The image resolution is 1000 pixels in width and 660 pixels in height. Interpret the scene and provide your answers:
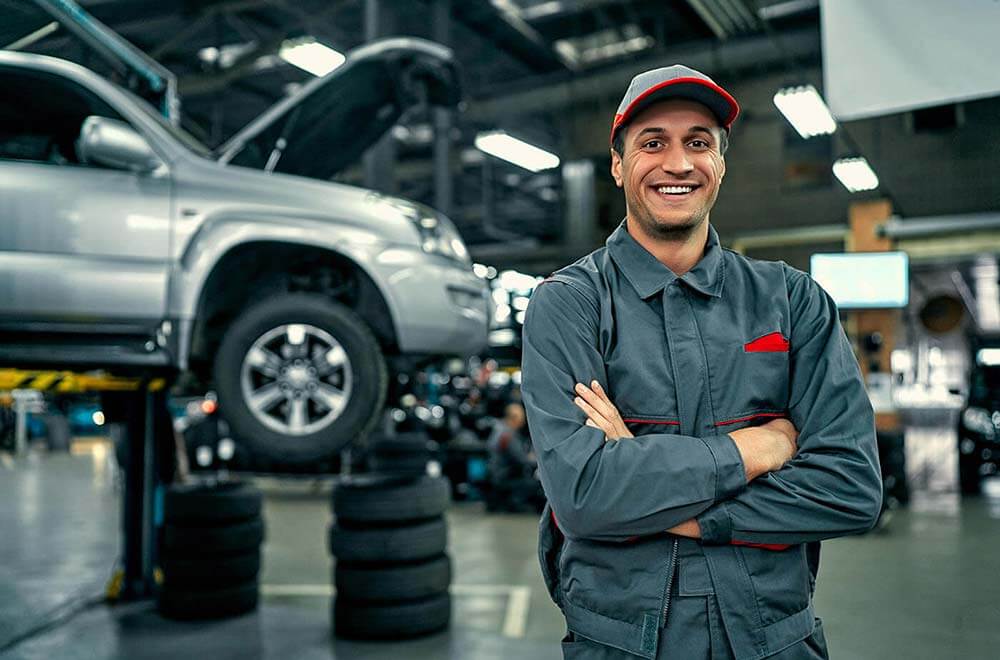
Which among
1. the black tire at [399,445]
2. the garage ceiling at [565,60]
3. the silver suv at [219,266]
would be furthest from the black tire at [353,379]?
the garage ceiling at [565,60]

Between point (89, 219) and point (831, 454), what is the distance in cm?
308

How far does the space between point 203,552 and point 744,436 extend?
14.7 feet

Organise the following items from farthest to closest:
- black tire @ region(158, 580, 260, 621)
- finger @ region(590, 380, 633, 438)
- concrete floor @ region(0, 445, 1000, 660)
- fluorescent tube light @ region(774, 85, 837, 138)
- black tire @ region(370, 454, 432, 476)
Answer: fluorescent tube light @ region(774, 85, 837, 138)
black tire @ region(370, 454, 432, 476)
black tire @ region(158, 580, 260, 621)
concrete floor @ region(0, 445, 1000, 660)
finger @ region(590, 380, 633, 438)

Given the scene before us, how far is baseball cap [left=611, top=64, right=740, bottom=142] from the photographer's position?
1638 millimetres

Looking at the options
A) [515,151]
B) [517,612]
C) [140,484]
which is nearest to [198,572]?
[140,484]

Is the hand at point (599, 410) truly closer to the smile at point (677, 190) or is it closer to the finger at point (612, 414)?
the finger at point (612, 414)

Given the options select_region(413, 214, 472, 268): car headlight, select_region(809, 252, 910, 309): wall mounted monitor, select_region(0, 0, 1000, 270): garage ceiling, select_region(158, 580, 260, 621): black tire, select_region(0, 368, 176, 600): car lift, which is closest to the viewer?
select_region(809, 252, 910, 309): wall mounted monitor

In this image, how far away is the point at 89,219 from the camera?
3471 millimetres

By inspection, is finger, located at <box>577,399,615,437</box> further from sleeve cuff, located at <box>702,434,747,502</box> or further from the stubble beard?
the stubble beard

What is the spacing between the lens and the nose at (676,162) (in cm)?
164

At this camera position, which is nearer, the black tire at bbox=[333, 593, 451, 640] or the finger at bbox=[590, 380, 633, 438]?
the finger at bbox=[590, 380, 633, 438]

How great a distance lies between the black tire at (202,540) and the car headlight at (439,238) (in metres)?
2.44

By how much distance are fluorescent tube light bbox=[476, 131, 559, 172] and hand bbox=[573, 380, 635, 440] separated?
8991 millimetres

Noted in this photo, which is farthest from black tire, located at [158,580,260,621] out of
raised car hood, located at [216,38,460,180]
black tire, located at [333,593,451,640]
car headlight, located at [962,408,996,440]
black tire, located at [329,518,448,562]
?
car headlight, located at [962,408,996,440]
